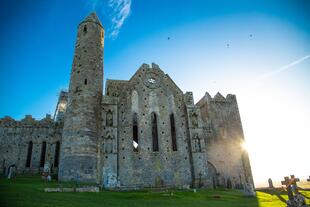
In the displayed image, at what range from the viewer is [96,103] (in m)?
29.7

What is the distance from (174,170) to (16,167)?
2060cm

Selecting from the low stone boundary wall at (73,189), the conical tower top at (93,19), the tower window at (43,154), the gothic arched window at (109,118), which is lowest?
the low stone boundary wall at (73,189)

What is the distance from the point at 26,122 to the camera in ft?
117

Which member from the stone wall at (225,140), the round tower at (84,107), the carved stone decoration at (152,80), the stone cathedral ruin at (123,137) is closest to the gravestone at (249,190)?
the stone cathedral ruin at (123,137)

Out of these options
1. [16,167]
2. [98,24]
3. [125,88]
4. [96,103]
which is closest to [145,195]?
[96,103]

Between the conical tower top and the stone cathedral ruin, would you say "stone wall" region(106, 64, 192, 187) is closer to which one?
the stone cathedral ruin

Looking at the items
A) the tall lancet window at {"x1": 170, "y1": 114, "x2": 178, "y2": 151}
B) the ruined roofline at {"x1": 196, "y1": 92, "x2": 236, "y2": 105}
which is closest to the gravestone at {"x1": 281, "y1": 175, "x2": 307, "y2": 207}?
the tall lancet window at {"x1": 170, "y1": 114, "x2": 178, "y2": 151}

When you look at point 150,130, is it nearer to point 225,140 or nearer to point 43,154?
point 225,140

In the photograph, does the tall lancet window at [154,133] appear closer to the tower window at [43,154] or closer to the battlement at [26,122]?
the battlement at [26,122]

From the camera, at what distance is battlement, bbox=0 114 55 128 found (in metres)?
35.0

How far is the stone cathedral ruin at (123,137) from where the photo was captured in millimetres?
27281

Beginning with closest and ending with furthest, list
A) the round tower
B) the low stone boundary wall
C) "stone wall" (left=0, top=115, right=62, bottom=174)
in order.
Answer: the low stone boundary wall
the round tower
"stone wall" (left=0, top=115, right=62, bottom=174)

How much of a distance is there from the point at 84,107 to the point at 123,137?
5.69m

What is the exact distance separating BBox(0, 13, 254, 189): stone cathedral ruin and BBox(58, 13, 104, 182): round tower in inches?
3.9
